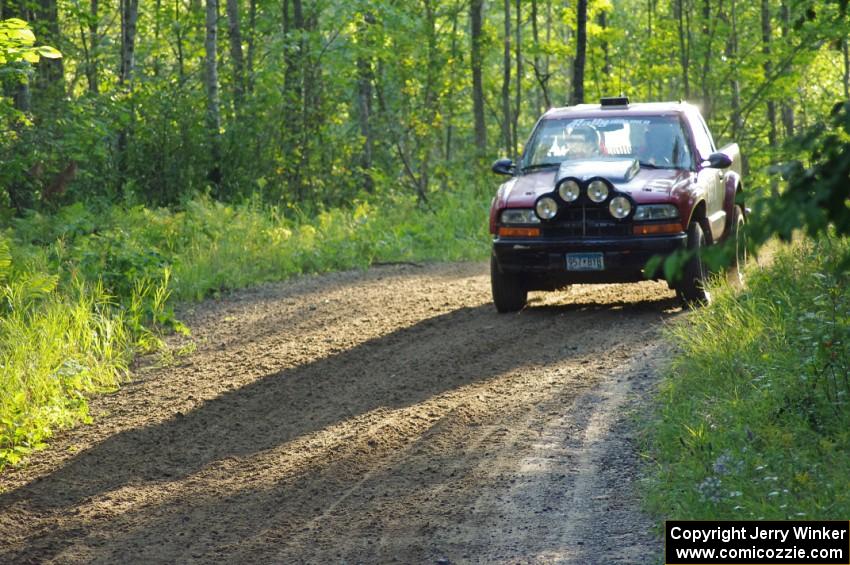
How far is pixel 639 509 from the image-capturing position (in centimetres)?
557

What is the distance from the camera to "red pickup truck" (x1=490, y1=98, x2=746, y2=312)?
10.1m

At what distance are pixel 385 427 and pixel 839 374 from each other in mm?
2836

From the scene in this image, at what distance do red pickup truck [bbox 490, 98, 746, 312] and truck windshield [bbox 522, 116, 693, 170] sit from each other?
0.4 inches

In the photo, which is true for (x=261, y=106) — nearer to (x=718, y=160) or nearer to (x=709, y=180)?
(x=709, y=180)

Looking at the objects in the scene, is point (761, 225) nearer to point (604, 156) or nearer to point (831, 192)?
point (831, 192)

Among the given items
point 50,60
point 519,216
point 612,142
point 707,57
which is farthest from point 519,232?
point 707,57

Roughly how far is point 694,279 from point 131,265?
577 cm

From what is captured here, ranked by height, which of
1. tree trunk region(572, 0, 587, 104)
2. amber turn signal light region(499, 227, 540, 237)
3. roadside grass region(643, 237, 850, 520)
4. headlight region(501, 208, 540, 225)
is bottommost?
roadside grass region(643, 237, 850, 520)

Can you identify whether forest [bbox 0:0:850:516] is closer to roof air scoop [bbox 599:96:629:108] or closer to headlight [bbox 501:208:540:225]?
roof air scoop [bbox 599:96:629:108]

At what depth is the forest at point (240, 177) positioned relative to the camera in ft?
25.8

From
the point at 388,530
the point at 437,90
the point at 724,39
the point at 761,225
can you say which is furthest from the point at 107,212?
the point at 724,39

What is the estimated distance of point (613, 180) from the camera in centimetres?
1034

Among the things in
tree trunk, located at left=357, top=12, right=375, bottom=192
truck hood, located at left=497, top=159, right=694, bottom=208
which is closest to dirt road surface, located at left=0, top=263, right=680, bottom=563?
truck hood, located at left=497, top=159, right=694, bottom=208

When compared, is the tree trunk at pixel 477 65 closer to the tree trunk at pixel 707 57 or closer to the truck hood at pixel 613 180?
the tree trunk at pixel 707 57
